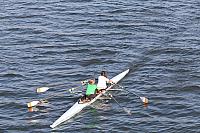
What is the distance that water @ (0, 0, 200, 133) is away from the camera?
131ft

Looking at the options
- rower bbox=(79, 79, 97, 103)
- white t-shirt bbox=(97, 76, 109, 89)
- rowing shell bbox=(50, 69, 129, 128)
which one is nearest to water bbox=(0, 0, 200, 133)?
rowing shell bbox=(50, 69, 129, 128)

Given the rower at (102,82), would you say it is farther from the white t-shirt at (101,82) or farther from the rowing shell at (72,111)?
the rowing shell at (72,111)

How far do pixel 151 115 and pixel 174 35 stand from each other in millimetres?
18799

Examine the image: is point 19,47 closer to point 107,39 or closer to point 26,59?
point 26,59

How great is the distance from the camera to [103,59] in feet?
168

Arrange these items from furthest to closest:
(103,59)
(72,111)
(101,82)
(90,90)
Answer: (103,59), (101,82), (90,90), (72,111)

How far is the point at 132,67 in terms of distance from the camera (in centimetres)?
4956

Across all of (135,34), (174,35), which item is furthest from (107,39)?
(174,35)

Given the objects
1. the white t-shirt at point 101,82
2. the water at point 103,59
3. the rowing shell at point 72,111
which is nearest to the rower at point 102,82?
the white t-shirt at point 101,82

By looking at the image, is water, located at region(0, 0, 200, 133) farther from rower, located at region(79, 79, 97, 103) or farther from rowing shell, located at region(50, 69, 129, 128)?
rower, located at region(79, 79, 97, 103)

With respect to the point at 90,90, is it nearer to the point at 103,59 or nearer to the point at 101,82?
the point at 101,82

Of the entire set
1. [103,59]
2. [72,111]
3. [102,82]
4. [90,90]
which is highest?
[103,59]

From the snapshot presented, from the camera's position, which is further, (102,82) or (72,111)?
(102,82)

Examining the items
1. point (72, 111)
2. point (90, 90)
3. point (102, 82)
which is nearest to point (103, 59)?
point (102, 82)
